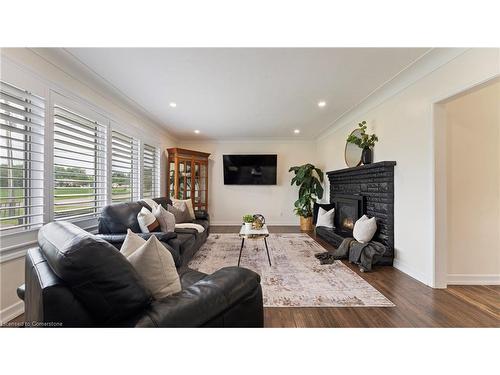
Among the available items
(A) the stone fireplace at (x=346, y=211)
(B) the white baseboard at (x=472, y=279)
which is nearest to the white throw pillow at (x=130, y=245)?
(B) the white baseboard at (x=472, y=279)

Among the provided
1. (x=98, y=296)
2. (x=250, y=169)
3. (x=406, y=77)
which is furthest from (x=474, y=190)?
(x=250, y=169)

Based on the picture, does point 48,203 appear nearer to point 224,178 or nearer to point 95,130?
point 95,130

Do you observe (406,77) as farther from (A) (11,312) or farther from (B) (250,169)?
(A) (11,312)

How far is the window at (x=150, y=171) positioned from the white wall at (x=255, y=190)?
1.52m

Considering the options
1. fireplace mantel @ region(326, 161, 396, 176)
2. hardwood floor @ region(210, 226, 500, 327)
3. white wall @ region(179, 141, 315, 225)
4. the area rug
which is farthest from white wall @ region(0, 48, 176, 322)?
fireplace mantel @ region(326, 161, 396, 176)

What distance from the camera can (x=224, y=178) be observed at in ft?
20.2

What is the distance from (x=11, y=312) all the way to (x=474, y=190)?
15.7 feet

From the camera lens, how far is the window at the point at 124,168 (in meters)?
3.37

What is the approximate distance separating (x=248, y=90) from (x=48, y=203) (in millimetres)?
2706

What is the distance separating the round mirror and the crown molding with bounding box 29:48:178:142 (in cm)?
389

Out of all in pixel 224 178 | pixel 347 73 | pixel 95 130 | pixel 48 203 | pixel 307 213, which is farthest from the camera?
pixel 224 178

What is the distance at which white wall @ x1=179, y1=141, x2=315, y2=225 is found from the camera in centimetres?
625

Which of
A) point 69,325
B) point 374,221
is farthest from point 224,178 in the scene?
point 69,325
